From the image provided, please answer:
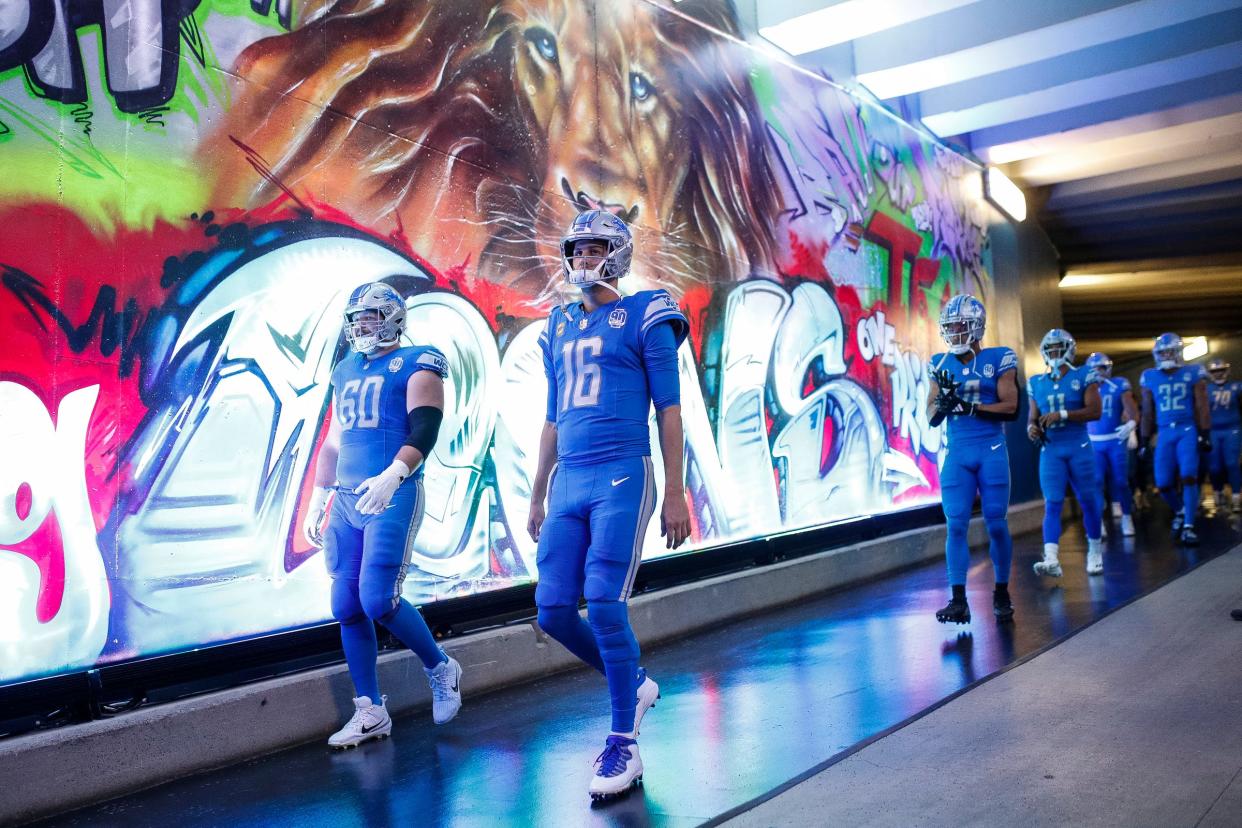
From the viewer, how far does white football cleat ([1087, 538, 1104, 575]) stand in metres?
8.80

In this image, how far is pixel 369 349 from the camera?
15.9 ft

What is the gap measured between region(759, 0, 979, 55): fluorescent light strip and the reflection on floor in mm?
5736

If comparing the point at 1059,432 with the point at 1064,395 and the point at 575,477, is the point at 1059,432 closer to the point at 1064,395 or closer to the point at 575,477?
the point at 1064,395

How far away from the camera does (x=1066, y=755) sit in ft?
12.2

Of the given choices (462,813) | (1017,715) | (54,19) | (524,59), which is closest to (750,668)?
(1017,715)

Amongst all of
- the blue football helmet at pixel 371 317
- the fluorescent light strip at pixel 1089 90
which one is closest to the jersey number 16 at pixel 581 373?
the blue football helmet at pixel 371 317

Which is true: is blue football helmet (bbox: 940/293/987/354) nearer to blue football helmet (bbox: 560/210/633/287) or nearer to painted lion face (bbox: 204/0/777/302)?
painted lion face (bbox: 204/0/777/302)

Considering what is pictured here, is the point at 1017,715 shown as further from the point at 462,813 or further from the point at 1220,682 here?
the point at 462,813

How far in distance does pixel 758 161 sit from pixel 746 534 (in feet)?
11.6

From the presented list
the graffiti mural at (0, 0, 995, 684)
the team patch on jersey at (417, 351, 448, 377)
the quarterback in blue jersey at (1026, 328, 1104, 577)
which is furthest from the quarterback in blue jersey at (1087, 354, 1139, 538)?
the team patch on jersey at (417, 351, 448, 377)

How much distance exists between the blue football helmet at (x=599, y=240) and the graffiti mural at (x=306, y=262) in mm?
2061

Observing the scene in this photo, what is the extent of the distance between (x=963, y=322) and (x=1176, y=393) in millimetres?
6243

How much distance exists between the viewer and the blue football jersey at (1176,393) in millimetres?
11492

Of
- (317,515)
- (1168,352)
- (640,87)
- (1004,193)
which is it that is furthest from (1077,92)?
(317,515)
